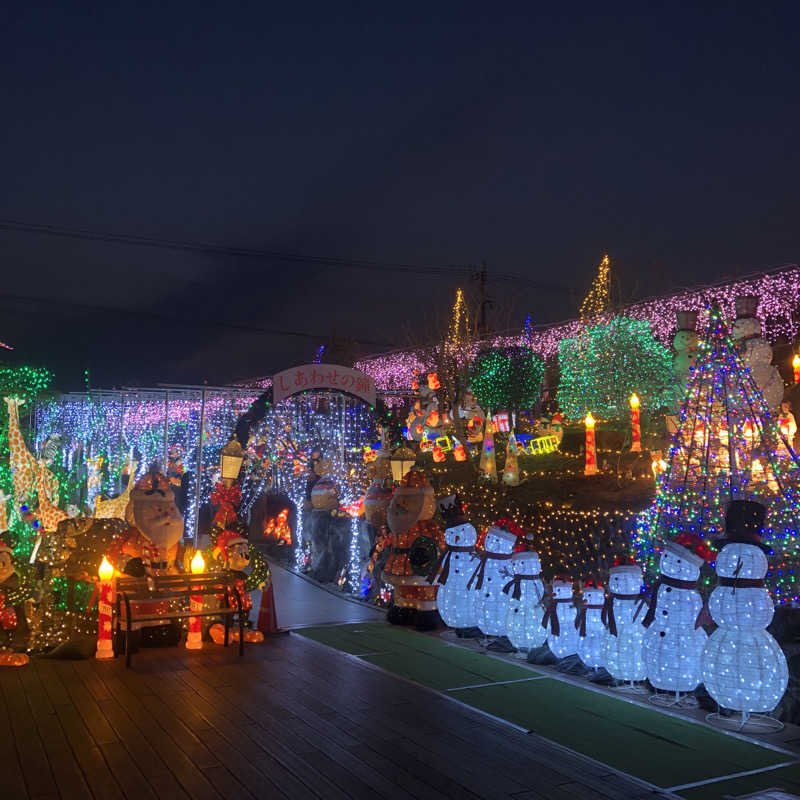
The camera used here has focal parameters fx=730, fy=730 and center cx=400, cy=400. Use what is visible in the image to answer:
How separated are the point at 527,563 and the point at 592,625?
0.97 metres

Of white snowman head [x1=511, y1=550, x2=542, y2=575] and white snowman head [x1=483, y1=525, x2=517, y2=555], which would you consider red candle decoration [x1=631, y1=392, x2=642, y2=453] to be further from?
white snowman head [x1=511, y1=550, x2=542, y2=575]

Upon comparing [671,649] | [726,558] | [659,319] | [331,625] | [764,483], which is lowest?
[331,625]

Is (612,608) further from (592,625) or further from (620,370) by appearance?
(620,370)

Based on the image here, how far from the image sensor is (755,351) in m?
13.3

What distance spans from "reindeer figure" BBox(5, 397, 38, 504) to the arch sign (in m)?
5.00

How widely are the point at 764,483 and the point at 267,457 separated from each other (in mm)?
10328

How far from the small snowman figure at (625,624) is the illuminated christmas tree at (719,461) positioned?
0.84m

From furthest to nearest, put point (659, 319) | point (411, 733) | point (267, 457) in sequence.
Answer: point (659, 319) < point (267, 457) < point (411, 733)

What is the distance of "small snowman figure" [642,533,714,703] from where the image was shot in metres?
5.47

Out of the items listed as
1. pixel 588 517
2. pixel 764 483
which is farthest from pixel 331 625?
pixel 764 483

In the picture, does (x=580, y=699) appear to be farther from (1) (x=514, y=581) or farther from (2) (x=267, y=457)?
(2) (x=267, y=457)

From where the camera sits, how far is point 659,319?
21.8 metres

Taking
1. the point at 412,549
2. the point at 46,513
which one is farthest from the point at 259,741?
the point at 46,513

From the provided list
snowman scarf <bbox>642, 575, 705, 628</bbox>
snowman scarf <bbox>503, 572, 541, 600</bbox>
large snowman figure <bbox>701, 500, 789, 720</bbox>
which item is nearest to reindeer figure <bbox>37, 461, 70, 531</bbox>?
snowman scarf <bbox>503, 572, 541, 600</bbox>
